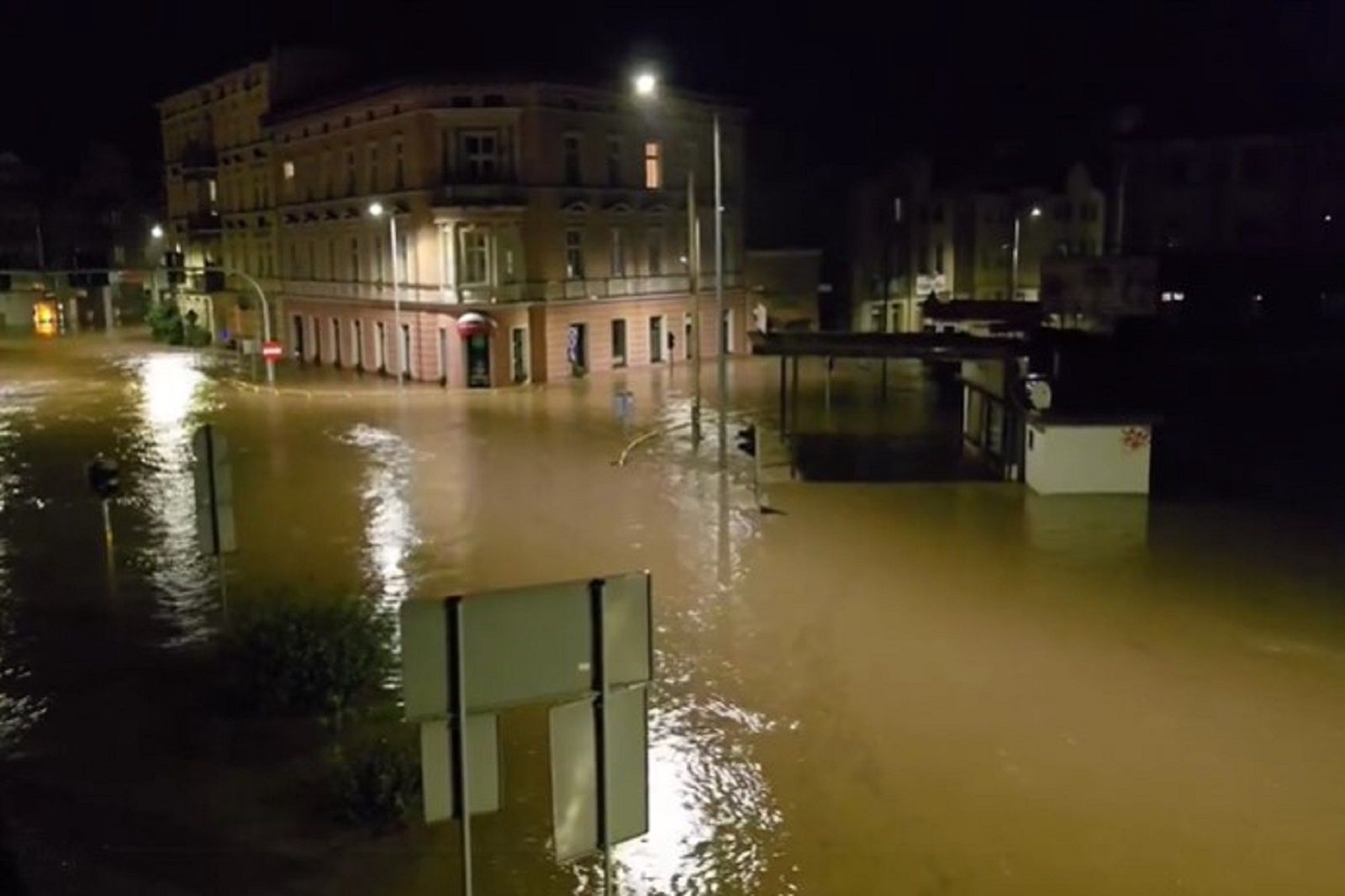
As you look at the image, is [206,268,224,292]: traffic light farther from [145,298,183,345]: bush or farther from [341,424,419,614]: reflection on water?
[341,424,419,614]: reflection on water

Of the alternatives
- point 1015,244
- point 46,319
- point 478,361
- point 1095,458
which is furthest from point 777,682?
point 46,319

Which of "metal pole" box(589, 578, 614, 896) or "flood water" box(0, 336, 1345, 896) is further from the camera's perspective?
"flood water" box(0, 336, 1345, 896)

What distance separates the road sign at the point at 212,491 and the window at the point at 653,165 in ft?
122

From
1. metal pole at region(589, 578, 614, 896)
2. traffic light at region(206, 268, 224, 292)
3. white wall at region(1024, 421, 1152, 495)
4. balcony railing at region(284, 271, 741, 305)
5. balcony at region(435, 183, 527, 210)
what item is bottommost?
white wall at region(1024, 421, 1152, 495)

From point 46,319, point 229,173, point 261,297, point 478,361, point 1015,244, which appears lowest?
point 478,361

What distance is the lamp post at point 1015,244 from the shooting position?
194 ft

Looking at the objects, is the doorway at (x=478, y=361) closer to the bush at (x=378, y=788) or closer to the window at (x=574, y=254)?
the window at (x=574, y=254)

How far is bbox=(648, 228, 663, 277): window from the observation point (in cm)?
5138

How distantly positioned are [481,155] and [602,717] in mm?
41682

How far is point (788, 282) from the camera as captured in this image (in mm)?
63156

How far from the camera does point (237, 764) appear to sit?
12078 millimetres

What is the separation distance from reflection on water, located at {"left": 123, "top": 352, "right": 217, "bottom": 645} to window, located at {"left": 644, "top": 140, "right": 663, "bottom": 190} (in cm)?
1911

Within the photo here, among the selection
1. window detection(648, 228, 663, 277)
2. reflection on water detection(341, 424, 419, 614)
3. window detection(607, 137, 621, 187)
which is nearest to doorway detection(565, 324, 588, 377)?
window detection(648, 228, 663, 277)

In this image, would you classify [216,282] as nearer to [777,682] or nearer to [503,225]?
[503,225]
